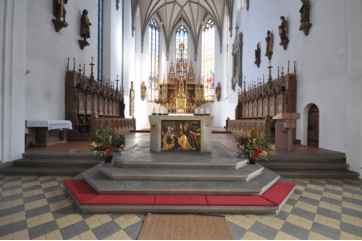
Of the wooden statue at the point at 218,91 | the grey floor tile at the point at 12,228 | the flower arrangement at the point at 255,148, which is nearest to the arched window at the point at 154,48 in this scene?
the wooden statue at the point at 218,91

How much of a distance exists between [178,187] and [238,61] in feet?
49.2

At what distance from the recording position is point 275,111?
9.20 metres

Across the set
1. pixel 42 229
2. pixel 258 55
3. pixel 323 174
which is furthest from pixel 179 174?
pixel 258 55

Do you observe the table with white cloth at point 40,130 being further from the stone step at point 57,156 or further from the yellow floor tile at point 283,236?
the yellow floor tile at point 283,236

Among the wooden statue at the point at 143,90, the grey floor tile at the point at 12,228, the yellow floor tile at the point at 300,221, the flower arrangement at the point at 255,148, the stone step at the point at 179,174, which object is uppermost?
the wooden statue at the point at 143,90

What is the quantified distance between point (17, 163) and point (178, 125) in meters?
3.97

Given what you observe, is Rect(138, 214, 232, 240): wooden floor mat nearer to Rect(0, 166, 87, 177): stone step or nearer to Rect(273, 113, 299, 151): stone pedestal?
Rect(0, 166, 87, 177): stone step

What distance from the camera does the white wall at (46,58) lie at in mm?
6286

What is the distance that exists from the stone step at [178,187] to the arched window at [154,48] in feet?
66.1

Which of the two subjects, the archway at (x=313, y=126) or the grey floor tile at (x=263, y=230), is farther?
the archway at (x=313, y=126)

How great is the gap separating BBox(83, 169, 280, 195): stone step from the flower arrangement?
90cm

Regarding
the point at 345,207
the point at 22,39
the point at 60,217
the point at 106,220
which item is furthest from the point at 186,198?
the point at 22,39

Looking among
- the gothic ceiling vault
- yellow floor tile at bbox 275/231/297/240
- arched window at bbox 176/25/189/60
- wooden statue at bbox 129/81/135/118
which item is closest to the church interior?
yellow floor tile at bbox 275/231/297/240

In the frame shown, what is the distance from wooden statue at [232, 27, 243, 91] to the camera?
15891mm
